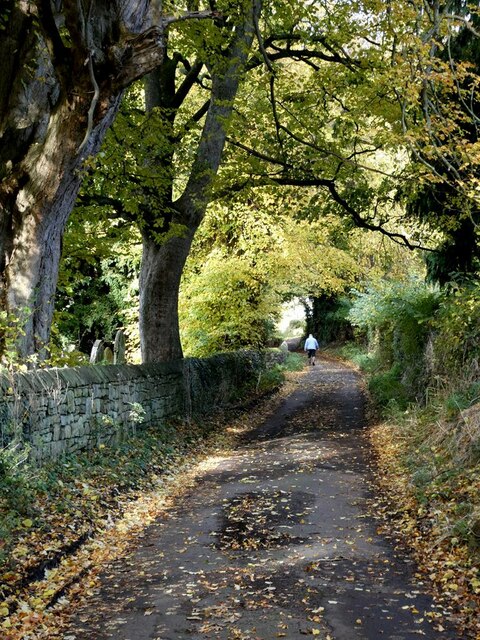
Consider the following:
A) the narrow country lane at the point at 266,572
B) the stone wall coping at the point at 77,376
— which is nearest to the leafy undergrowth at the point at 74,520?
the narrow country lane at the point at 266,572

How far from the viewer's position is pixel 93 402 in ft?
35.5

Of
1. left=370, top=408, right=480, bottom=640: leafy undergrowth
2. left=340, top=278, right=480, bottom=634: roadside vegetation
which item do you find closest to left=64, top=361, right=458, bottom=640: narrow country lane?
left=370, top=408, right=480, bottom=640: leafy undergrowth

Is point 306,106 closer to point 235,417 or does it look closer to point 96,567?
point 235,417

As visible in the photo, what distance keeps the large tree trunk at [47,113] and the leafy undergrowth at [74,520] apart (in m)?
2.05

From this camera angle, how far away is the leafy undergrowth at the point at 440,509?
5.84m

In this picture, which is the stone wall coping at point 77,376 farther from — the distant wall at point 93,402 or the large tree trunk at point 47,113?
the large tree trunk at point 47,113

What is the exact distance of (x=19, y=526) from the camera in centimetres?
686

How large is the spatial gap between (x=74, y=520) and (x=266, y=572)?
2.41m

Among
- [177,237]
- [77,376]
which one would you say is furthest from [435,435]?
[177,237]

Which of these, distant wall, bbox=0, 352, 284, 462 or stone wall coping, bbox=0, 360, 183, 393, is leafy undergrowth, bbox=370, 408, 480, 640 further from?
stone wall coping, bbox=0, 360, 183, 393

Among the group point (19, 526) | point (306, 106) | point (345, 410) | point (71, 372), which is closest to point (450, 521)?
point (19, 526)

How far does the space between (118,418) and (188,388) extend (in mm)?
4918

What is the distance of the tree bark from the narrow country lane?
16.7ft

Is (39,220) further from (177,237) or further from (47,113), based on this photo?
(177,237)
